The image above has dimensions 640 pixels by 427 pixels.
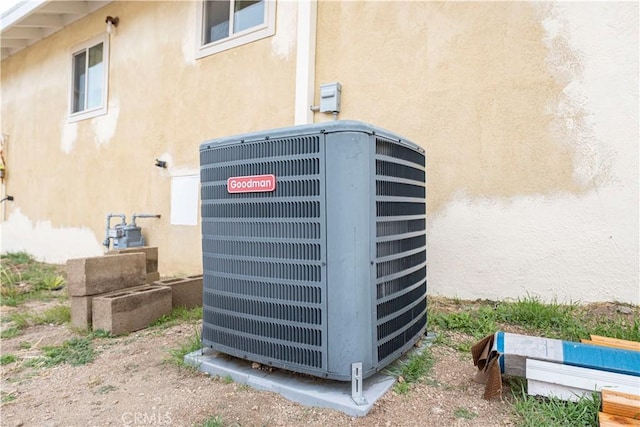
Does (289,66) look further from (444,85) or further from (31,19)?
(31,19)

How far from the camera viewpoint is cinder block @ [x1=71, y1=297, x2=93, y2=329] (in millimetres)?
3021

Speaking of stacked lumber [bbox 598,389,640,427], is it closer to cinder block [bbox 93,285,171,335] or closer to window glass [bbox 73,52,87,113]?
cinder block [bbox 93,285,171,335]

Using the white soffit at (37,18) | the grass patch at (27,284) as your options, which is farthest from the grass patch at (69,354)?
the white soffit at (37,18)

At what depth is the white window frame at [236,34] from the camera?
4.44 metres

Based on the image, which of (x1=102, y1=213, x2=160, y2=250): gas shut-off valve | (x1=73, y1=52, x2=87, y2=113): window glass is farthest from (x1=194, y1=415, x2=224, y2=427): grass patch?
(x1=73, y1=52, x2=87, y2=113): window glass

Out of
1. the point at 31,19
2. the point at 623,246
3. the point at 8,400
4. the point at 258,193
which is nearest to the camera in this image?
the point at 258,193

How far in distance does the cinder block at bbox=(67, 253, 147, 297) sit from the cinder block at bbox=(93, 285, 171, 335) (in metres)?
0.09

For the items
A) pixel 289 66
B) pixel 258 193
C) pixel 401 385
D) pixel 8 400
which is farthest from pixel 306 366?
pixel 289 66

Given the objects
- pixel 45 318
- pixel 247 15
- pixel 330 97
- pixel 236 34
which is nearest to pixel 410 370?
pixel 330 97

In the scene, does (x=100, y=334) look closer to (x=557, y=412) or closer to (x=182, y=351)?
(x=182, y=351)

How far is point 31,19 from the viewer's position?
276 inches

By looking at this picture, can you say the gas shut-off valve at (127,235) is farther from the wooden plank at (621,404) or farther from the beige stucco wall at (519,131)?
the wooden plank at (621,404)

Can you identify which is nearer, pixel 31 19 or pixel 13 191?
pixel 31 19

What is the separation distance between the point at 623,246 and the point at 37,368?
158 inches
